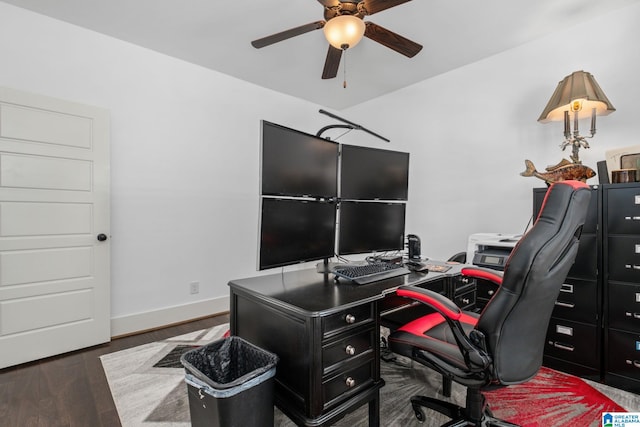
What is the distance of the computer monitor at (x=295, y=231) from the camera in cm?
154

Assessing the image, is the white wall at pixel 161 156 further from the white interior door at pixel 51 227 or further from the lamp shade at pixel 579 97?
the lamp shade at pixel 579 97

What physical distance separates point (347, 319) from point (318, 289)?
0.27 m

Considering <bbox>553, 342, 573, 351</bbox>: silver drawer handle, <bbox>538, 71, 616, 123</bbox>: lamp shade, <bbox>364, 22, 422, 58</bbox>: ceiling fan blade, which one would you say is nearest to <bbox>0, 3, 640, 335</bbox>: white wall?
<bbox>538, 71, 616, 123</bbox>: lamp shade

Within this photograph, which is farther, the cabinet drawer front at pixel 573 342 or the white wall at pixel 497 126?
the white wall at pixel 497 126

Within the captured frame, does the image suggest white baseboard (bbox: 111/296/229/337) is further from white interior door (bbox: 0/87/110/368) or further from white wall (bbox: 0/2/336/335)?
white interior door (bbox: 0/87/110/368)

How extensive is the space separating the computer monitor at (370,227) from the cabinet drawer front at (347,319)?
55cm

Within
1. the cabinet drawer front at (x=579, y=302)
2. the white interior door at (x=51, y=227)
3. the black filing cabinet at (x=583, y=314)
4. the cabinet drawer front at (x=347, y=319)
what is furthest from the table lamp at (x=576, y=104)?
the white interior door at (x=51, y=227)

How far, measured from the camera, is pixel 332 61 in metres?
2.38

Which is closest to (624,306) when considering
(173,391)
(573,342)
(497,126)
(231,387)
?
(573,342)

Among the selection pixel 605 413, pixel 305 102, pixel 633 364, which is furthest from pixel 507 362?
pixel 305 102

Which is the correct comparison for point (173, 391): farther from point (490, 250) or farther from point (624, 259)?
point (624, 259)

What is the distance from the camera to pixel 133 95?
2961 millimetres

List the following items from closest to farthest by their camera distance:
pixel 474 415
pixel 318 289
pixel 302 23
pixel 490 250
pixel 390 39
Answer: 1. pixel 474 415
2. pixel 318 289
3. pixel 390 39
4. pixel 490 250
5. pixel 302 23

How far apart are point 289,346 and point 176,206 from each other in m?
2.44
